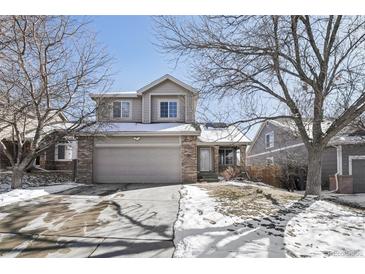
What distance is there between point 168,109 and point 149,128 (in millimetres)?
1996

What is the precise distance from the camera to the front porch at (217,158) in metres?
16.9

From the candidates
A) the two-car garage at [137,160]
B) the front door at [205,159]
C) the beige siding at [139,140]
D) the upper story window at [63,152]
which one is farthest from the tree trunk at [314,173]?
the upper story window at [63,152]

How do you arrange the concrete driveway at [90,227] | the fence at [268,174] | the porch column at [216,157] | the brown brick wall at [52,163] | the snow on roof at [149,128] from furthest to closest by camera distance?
the porch column at [216,157], the brown brick wall at [52,163], the fence at [268,174], the snow on roof at [149,128], the concrete driveway at [90,227]

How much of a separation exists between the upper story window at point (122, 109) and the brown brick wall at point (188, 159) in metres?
4.05

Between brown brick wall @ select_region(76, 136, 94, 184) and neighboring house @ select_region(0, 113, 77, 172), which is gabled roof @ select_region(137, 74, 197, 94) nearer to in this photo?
brown brick wall @ select_region(76, 136, 94, 184)

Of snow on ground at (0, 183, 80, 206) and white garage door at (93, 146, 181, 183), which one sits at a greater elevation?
white garage door at (93, 146, 181, 183)

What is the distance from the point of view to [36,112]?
10422mm

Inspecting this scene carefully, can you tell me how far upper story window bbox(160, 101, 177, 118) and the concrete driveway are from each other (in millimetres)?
6524

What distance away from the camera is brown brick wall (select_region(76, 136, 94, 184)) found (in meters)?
→ 12.9

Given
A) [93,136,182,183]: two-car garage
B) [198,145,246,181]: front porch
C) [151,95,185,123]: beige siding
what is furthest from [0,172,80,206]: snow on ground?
[198,145,246,181]: front porch

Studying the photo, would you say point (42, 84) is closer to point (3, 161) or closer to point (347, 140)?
point (3, 161)

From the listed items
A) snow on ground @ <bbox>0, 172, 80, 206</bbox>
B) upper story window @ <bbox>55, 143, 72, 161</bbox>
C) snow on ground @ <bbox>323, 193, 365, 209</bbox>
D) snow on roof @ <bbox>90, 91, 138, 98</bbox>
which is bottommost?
snow on ground @ <bbox>323, 193, 365, 209</bbox>

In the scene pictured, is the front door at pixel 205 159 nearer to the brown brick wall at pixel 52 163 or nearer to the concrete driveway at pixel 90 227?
the brown brick wall at pixel 52 163
